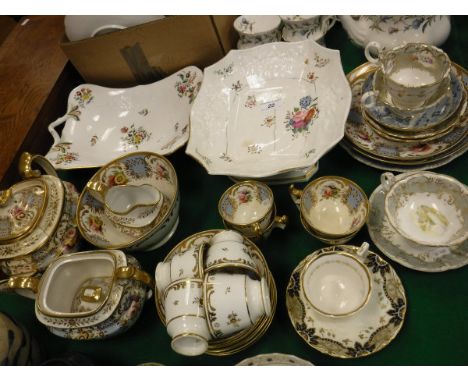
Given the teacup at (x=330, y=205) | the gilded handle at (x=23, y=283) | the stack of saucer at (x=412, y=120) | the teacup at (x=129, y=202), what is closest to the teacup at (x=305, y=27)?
the stack of saucer at (x=412, y=120)

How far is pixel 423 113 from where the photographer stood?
0.89 metres

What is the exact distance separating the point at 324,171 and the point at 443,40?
55 centimetres

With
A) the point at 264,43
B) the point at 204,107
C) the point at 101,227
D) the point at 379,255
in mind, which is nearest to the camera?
the point at 379,255

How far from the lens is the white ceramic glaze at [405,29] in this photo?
1052mm

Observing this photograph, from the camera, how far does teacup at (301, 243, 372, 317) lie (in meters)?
0.78

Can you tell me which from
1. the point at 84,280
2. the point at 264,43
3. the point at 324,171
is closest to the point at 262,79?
the point at 264,43

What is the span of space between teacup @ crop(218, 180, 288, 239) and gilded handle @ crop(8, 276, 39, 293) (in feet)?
1.45

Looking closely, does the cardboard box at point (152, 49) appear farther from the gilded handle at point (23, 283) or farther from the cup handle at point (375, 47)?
the gilded handle at point (23, 283)

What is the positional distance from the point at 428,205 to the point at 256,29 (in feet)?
2.49

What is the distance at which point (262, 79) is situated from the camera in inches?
46.0

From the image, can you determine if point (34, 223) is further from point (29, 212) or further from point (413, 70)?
point (413, 70)

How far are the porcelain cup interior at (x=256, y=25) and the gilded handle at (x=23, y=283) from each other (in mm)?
937

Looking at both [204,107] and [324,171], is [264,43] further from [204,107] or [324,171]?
[324,171]

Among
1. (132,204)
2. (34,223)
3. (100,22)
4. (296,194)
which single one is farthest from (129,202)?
(100,22)
